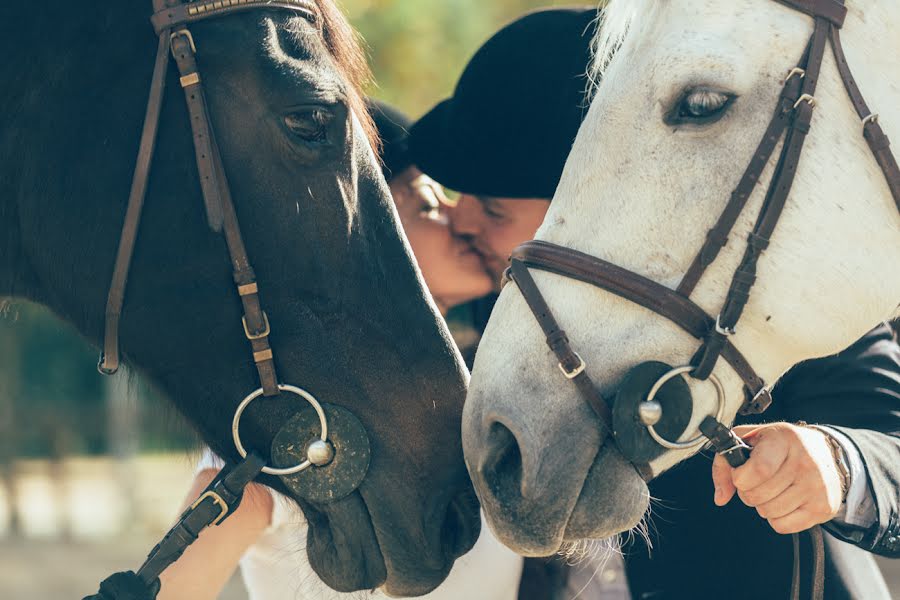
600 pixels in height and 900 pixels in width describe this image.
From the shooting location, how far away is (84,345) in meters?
9.05

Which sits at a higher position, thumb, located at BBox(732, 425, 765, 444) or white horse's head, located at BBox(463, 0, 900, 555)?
white horse's head, located at BBox(463, 0, 900, 555)

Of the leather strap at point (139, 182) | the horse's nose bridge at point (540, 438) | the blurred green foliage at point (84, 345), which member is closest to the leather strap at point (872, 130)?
the horse's nose bridge at point (540, 438)

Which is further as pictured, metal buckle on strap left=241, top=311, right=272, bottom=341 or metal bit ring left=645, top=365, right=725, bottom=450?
metal buckle on strap left=241, top=311, right=272, bottom=341

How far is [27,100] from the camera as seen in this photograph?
2.14 meters

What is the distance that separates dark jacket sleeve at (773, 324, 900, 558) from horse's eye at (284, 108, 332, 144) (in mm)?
1152

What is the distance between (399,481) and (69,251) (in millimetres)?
801

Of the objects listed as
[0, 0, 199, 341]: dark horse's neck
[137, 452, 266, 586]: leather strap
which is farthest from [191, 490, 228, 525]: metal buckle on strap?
[0, 0, 199, 341]: dark horse's neck

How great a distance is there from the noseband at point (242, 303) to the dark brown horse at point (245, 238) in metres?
0.03

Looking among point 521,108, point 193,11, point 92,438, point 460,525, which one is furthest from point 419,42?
point 460,525

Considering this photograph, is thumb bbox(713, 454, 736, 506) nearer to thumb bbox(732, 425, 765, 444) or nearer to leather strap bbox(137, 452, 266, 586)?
thumb bbox(732, 425, 765, 444)

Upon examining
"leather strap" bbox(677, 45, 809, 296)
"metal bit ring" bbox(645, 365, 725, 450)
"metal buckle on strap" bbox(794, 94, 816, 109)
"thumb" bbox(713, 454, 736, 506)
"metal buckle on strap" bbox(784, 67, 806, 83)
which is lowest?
"thumb" bbox(713, 454, 736, 506)

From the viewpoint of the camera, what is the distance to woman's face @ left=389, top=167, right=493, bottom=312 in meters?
3.14

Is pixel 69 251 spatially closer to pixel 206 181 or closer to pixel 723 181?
pixel 206 181

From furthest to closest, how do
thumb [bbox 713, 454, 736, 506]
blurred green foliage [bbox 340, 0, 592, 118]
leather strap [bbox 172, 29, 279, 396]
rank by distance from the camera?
blurred green foliage [bbox 340, 0, 592, 118]
leather strap [bbox 172, 29, 279, 396]
thumb [bbox 713, 454, 736, 506]
